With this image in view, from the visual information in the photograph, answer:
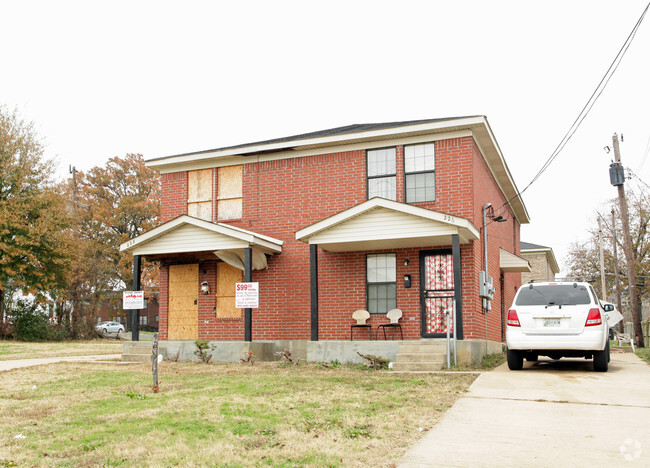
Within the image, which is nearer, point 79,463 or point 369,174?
point 79,463

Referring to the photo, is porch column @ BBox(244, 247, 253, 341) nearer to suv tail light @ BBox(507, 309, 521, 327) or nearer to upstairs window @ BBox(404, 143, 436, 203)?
upstairs window @ BBox(404, 143, 436, 203)

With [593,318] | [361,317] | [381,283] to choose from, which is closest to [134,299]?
[361,317]

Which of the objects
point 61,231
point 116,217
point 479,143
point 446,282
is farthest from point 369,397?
point 116,217

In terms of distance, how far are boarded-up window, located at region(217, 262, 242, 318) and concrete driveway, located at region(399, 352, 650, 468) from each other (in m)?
8.71

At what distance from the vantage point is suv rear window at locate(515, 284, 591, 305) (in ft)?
36.9

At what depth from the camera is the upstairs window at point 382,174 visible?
52.1ft

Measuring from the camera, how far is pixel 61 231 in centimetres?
3033

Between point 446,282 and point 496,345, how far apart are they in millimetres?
5057

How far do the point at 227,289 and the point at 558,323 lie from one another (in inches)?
365

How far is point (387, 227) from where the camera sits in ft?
45.4

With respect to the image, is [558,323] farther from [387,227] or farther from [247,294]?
[247,294]

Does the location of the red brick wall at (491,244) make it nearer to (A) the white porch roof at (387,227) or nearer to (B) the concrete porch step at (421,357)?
(A) the white porch roof at (387,227)

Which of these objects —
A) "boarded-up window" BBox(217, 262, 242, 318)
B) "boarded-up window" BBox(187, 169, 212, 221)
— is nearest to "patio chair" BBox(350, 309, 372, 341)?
"boarded-up window" BBox(217, 262, 242, 318)

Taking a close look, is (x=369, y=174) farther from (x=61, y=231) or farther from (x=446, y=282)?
(x=61, y=231)
